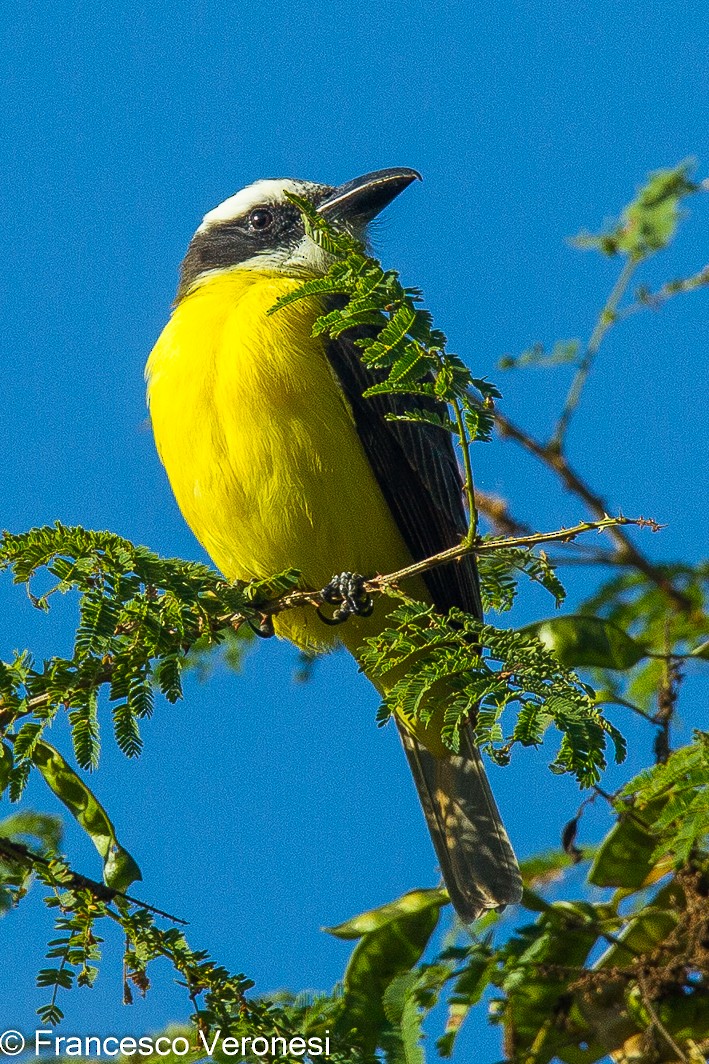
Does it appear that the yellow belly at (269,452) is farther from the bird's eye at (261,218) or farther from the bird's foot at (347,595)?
the bird's eye at (261,218)

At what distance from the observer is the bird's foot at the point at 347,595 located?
3959 millimetres

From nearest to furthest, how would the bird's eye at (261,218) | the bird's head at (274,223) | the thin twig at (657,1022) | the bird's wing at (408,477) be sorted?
the thin twig at (657,1022)
the bird's wing at (408,477)
the bird's head at (274,223)
the bird's eye at (261,218)

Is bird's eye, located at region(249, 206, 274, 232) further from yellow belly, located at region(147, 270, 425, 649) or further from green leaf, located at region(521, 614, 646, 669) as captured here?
green leaf, located at region(521, 614, 646, 669)

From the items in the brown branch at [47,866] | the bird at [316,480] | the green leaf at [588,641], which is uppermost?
the bird at [316,480]

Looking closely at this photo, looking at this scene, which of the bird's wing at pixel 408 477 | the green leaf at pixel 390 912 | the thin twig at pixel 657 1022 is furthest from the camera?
the bird's wing at pixel 408 477

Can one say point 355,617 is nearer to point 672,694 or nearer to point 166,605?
point 672,694

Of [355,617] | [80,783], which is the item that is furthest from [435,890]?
[80,783]

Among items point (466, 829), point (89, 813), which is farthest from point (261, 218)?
point (89, 813)

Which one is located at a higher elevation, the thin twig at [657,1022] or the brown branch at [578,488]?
the brown branch at [578,488]

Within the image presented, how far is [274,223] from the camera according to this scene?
538 centimetres

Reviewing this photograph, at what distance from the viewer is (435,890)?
4168 mm

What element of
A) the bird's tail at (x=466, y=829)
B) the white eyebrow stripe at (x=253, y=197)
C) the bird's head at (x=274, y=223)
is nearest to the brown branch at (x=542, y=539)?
the bird's tail at (x=466, y=829)

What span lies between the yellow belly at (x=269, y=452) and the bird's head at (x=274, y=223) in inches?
28.5

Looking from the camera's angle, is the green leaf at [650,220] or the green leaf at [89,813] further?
the green leaf at [650,220]
